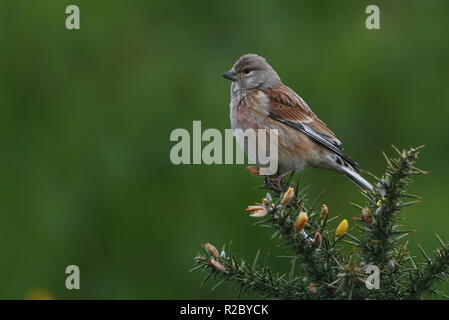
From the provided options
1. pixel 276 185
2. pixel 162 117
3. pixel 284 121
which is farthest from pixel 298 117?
pixel 162 117

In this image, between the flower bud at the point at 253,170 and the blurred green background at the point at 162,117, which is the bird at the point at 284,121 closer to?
the flower bud at the point at 253,170

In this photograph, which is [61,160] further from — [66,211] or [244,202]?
[244,202]

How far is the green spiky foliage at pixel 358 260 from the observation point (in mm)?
2572

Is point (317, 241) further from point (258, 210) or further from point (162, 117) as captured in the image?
point (162, 117)

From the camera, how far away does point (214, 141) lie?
190 inches

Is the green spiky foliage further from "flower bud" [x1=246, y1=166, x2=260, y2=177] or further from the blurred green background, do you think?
the blurred green background

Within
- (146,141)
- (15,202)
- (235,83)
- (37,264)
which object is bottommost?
(37,264)

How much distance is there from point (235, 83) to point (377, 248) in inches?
95.0

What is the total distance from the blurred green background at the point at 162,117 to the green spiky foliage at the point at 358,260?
273 centimetres

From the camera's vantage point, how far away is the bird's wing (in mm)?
4605

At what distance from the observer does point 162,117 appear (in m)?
6.12

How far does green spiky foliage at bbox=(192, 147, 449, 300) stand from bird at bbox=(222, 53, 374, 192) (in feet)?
5.28
